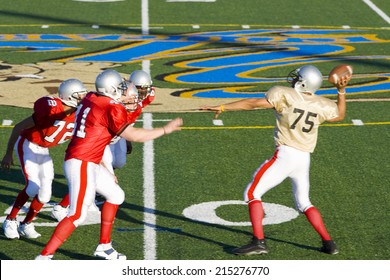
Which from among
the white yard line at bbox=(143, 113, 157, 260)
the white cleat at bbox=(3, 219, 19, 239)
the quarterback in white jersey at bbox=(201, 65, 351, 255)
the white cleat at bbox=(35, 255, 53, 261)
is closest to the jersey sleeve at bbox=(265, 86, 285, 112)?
the quarterback in white jersey at bbox=(201, 65, 351, 255)

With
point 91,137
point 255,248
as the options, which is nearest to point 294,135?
point 255,248

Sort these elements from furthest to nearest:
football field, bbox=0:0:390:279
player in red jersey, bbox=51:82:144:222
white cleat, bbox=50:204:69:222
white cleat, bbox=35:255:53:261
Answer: white cleat, bbox=50:204:69:222 → football field, bbox=0:0:390:279 → player in red jersey, bbox=51:82:144:222 → white cleat, bbox=35:255:53:261

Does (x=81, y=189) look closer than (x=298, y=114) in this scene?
Yes

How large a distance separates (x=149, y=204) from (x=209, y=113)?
4720mm

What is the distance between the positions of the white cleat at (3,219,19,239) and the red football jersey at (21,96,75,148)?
830mm

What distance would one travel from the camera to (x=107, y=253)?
32.3ft

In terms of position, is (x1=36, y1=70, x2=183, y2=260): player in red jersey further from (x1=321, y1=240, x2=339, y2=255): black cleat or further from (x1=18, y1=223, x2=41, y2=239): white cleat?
(x1=321, y1=240, x2=339, y2=255): black cleat

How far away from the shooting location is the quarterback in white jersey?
990cm

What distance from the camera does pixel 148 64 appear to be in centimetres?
2003

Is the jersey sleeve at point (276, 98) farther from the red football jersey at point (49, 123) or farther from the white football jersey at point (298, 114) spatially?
the red football jersey at point (49, 123)

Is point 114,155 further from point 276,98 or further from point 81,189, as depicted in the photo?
point 276,98

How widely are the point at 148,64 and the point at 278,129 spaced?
1017 centimetres

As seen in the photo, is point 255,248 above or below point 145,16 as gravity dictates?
below

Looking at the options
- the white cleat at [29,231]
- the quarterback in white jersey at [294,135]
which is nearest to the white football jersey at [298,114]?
the quarterback in white jersey at [294,135]
